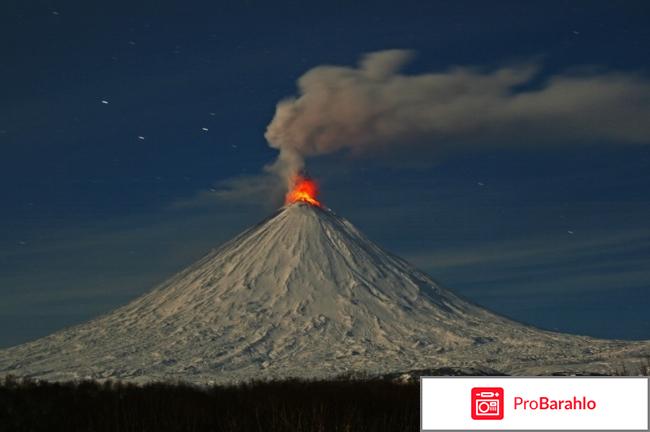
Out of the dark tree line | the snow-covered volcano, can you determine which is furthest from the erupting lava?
the dark tree line

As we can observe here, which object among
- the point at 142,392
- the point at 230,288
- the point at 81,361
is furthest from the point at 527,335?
the point at 142,392

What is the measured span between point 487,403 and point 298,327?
127m

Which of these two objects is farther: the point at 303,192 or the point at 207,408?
the point at 303,192

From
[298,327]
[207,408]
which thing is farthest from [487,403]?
[298,327]

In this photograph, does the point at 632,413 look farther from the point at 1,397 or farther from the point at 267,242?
the point at 267,242

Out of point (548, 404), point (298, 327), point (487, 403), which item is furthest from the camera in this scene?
point (298, 327)

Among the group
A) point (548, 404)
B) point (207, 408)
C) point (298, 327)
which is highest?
point (298, 327)

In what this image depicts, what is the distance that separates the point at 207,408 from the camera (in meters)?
19.3

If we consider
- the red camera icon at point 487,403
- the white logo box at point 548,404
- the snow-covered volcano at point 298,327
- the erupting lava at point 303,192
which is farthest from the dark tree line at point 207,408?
the erupting lava at point 303,192

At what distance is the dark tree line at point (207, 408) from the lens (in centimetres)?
1545

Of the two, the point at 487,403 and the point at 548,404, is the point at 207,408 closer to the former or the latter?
the point at 487,403

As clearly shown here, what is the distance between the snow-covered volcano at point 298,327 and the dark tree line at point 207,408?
78587 millimetres

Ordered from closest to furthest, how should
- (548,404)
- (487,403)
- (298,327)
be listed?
1. (548,404)
2. (487,403)
3. (298,327)

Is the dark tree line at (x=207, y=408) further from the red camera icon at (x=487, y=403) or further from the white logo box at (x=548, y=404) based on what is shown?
the red camera icon at (x=487, y=403)
